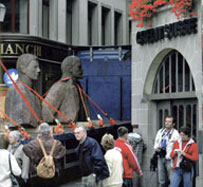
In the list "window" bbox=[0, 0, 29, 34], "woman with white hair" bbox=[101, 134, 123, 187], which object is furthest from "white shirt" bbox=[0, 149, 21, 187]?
"window" bbox=[0, 0, 29, 34]

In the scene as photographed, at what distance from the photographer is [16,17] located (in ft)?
81.7

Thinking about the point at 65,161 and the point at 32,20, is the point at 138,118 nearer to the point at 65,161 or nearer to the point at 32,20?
the point at 65,161

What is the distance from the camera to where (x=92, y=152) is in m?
8.67

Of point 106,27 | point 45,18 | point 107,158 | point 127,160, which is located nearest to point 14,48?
point 45,18

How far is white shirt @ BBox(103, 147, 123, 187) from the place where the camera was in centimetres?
894

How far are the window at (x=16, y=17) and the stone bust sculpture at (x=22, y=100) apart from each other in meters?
10.7

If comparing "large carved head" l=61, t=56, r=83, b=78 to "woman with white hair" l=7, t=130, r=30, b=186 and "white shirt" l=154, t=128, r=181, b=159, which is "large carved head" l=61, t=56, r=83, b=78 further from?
"woman with white hair" l=7, t=130, r=30, b=186

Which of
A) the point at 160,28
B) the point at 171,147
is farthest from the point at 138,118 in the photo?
the point at 171,147

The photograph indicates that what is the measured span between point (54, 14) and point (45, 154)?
17344 mm

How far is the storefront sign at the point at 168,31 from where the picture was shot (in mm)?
13547

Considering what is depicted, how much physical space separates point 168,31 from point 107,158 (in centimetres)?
616

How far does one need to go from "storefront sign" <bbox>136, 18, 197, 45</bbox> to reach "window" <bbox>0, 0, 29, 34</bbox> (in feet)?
33.9

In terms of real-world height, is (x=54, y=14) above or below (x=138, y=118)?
above

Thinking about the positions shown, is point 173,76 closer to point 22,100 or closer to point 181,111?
point 181,111
